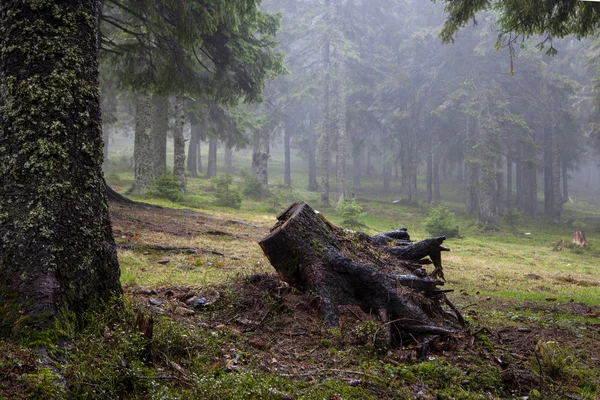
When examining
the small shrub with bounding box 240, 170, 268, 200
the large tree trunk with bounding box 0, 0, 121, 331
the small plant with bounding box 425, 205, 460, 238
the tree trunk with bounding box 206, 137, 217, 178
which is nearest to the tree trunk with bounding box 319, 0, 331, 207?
the small shrub with bounding box 240, 170, 268, 200

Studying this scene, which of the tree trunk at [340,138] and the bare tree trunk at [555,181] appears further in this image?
the tree trunk at [340,138]

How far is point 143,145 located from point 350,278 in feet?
51.0

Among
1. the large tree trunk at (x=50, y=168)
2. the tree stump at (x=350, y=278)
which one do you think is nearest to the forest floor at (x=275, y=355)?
the tree stump at (x=350, y=278)

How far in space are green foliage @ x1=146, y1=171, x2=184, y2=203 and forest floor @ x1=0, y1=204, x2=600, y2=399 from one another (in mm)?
12428

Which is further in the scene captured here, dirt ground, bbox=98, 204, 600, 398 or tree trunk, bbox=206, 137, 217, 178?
tree trunk, bbox=206, 137, 217, 178

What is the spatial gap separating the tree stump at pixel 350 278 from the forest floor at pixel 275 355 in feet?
0.55

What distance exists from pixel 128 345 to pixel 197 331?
765mm

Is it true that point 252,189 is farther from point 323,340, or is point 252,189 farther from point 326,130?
point 323,340

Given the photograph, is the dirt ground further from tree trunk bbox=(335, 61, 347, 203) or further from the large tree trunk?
tree trunk bbox=(335, 61, 347, 203)

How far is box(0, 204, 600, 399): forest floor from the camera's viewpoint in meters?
2.43

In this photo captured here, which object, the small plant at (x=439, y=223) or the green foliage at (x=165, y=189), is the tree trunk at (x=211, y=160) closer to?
the green foliage at (x=165, y=189)

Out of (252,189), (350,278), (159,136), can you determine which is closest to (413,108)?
(252,189)

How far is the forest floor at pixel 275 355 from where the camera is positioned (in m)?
2.43

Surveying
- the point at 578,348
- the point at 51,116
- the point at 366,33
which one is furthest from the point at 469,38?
the point at 51,116
